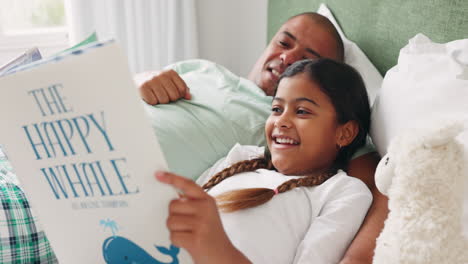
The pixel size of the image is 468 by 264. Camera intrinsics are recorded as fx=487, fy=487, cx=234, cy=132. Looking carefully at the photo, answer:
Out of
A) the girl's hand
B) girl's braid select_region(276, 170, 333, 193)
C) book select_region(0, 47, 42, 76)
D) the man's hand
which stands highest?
book select_region(0, 47, 42, 76)

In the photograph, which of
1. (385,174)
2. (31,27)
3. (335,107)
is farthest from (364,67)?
(31,27)

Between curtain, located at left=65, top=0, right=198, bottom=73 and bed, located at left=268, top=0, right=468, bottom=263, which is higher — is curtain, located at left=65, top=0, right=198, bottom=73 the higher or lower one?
the lower one

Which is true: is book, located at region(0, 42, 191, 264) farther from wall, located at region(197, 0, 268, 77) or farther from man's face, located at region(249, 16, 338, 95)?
wall, located at region(197, 0, 268, 77)

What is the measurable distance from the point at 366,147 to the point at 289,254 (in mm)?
408

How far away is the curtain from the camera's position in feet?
8.96

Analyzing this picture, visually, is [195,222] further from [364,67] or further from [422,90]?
[364,67]

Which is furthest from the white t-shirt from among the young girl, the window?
the window

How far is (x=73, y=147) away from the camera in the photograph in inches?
27.0

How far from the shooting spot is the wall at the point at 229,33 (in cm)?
282

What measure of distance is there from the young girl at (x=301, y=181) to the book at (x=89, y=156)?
0.36ft

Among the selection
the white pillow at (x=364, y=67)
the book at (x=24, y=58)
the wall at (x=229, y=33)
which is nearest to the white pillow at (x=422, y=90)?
the white pillow at (x=364, y=67)

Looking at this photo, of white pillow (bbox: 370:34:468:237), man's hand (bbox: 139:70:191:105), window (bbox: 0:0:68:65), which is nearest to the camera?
white pillow (bbox: 370:34:468:237)

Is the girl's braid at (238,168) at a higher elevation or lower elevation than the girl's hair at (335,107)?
lower

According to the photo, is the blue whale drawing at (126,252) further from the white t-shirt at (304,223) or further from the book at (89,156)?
the white t-shirt at (304,223)
